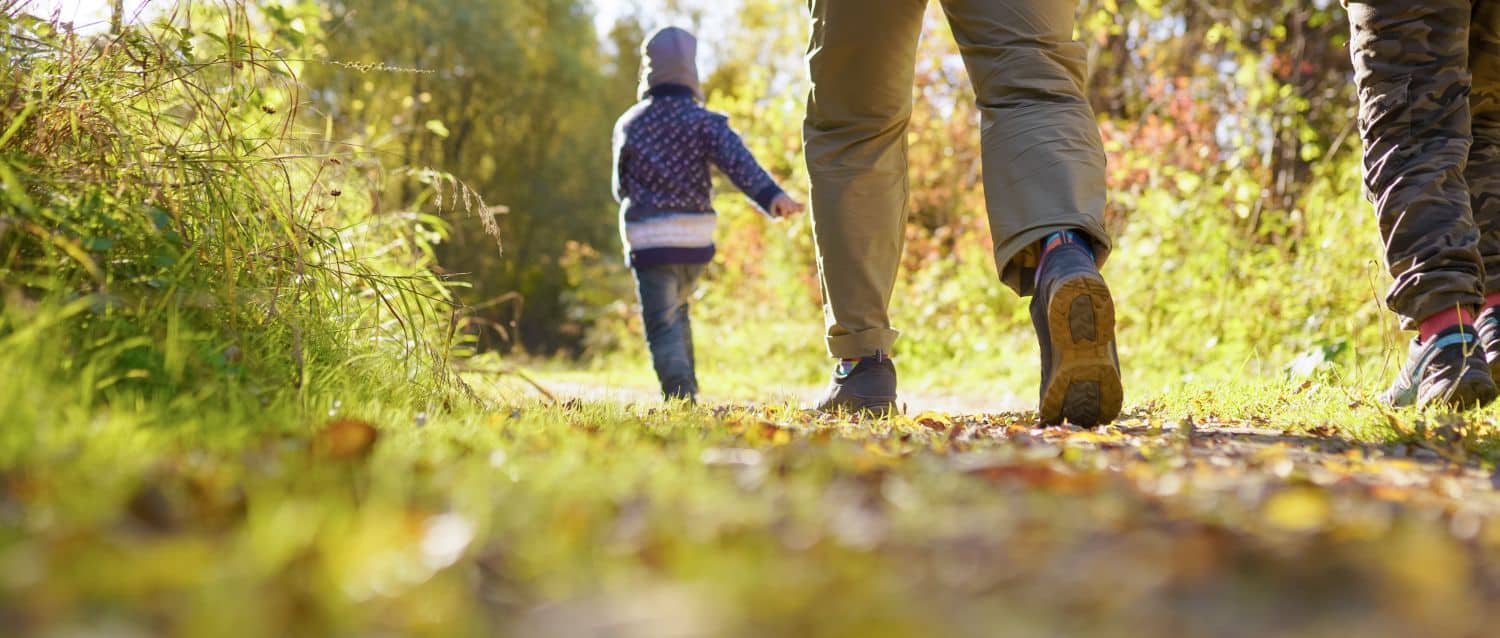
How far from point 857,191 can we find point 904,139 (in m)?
0.18

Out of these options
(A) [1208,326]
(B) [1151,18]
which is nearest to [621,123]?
(A) [1208,326]

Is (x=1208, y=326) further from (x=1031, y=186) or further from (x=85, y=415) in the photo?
(x=85, y=415)

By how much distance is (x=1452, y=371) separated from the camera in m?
2.32

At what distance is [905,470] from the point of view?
1314 millimetres

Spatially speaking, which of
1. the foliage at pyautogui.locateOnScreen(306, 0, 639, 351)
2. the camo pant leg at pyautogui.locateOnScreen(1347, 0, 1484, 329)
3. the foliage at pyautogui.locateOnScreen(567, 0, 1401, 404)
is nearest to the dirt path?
the camo pant leg at pyautogui.locateOnScreen(1347, 0, 1484, 329)

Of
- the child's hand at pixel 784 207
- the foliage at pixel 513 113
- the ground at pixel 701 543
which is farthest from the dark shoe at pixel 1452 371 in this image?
the foliage at pixel 513 113

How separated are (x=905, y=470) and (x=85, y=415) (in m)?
0.90

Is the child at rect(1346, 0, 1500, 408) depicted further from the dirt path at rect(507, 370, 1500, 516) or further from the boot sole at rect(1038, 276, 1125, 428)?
the boot sole at rect(1038, 276, 1125, 428)

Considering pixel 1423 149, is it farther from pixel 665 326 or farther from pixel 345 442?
pixel 665 326

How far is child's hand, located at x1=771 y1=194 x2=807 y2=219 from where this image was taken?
14.1 ft

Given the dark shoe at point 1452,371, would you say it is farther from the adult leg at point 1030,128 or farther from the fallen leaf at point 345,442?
the fallen leaf at point 345,442

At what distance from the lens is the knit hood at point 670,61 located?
5.12 meters

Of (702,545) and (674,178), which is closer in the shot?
(702,545)

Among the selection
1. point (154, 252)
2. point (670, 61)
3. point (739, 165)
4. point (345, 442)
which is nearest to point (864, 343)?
point (154, 252)
